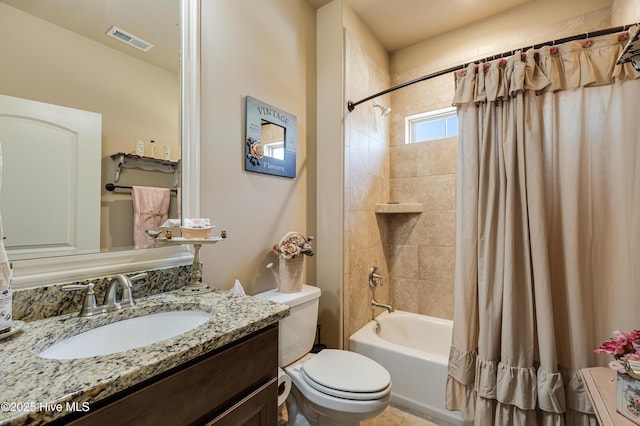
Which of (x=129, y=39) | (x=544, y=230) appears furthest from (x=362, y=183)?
(x=129, y=39)

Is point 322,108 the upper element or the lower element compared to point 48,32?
upper

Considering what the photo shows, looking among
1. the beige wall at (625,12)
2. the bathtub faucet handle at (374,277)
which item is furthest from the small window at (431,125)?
the bathtub faucet handle at (374,277)

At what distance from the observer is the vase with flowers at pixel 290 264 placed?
59.6 inches

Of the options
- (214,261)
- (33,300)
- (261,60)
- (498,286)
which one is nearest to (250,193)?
(214,261)

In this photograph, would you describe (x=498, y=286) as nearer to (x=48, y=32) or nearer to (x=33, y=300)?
(x=33, y=300)

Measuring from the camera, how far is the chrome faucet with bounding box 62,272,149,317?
0.85 m

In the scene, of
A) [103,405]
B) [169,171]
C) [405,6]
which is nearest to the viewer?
[103,405]

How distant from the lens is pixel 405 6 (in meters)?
1.99

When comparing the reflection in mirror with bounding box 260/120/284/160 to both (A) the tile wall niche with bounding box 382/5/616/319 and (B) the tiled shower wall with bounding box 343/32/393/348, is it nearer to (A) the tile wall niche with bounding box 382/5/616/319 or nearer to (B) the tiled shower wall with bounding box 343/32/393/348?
(B) the tiled shower wall with bounding box 343/32/393/348

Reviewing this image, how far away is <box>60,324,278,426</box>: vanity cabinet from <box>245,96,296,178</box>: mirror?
0.97m

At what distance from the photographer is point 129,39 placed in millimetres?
1092

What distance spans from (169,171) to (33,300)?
24.1 inches

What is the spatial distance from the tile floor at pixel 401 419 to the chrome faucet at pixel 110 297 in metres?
1.53

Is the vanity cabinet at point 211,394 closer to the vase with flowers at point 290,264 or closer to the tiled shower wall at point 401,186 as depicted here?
the vase with flowers at point 290,264
